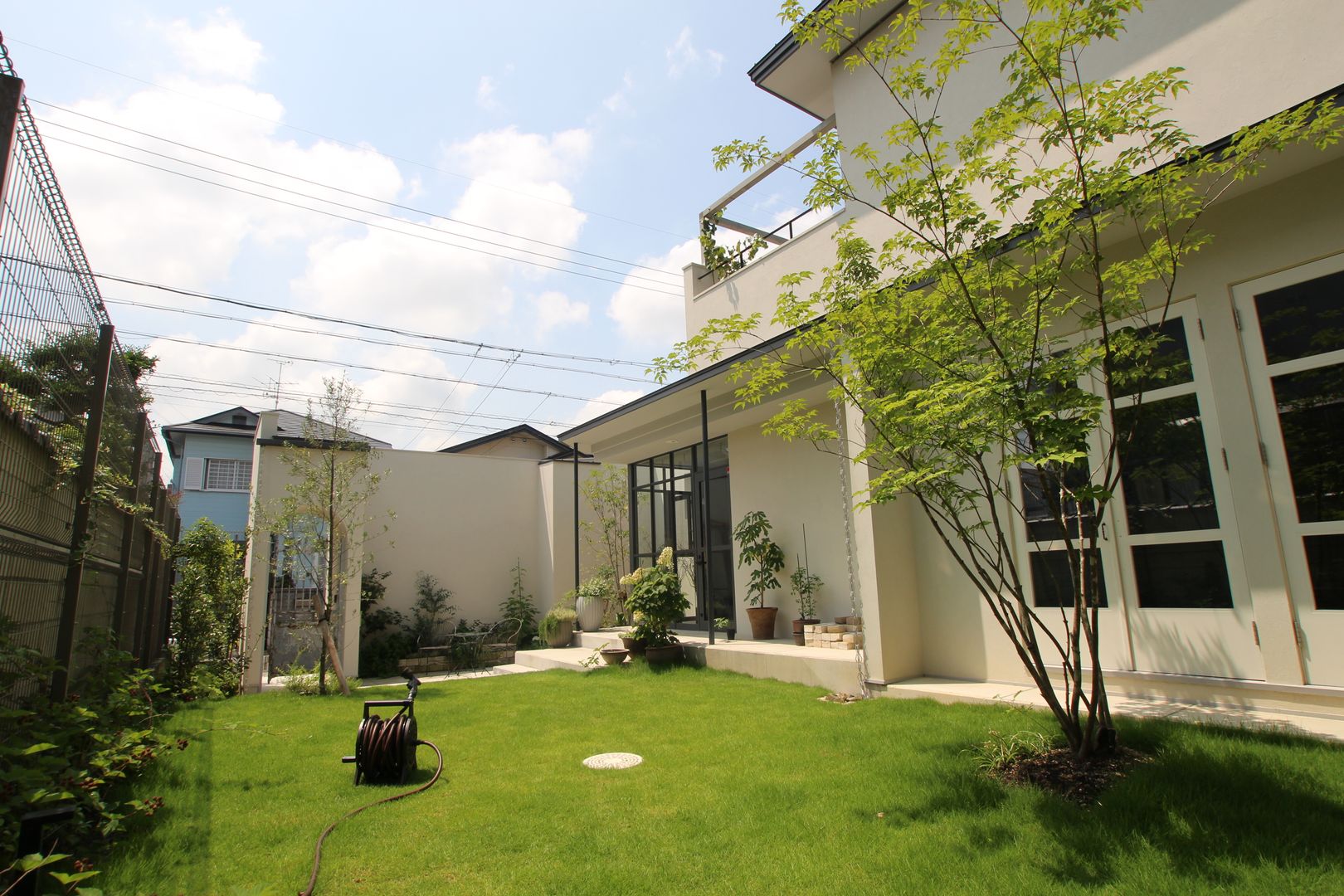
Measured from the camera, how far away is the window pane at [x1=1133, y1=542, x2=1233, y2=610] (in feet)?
14.9

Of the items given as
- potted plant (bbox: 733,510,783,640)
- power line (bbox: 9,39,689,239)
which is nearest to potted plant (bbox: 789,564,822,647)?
potted plant (bbox: 733,510,783,640)

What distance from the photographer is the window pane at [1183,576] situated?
14.9 feet

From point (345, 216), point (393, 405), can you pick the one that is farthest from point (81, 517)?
point (393, 405)

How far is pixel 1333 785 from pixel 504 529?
12.9m

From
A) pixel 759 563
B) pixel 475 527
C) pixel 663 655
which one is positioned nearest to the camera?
pixel 663 655

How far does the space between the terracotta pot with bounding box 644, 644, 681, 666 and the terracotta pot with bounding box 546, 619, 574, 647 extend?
12.4 ft

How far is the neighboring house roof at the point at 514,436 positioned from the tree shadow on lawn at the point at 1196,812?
17.0 metres

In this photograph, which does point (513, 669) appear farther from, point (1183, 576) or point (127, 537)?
point (1183, 576)

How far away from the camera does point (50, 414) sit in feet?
11.3

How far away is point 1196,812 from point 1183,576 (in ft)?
7.80

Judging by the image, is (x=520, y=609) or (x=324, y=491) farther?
(x=520, y=609)

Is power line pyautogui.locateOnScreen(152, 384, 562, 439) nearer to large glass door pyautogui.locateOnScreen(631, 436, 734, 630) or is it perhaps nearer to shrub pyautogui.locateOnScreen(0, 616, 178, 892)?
large glass door pyautogui.locateOnScreen(631, 436, 734, 630)

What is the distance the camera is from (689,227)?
1013 cm

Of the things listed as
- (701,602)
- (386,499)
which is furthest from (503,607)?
(701,602)
